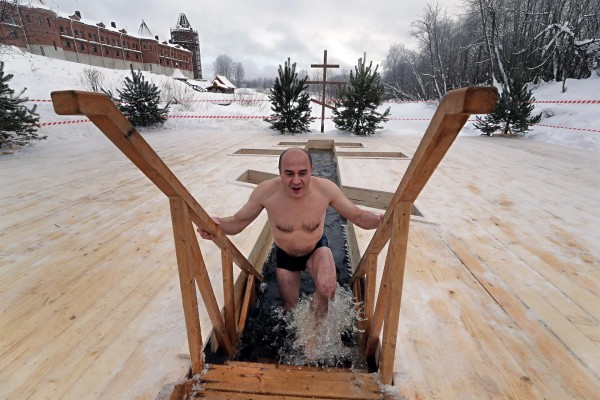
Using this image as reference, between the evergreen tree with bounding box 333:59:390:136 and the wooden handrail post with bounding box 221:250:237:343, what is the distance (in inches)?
401

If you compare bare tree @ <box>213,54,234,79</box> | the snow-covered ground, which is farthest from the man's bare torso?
bare tree @ <box>213,54,234,79</box>

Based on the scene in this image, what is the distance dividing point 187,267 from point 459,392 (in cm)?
150

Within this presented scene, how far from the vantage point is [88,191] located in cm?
458

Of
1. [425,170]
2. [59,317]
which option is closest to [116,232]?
[59,317]

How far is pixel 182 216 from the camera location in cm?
131

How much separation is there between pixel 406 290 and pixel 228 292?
1.35 m

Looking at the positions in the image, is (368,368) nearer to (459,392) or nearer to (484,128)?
(459,392)

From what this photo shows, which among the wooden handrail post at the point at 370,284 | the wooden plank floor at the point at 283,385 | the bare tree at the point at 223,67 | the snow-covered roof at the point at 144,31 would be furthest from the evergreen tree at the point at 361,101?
the bare tree at the point at 223,67

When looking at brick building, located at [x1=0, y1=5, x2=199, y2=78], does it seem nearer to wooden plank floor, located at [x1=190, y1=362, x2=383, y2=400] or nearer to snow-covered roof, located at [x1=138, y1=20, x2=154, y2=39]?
snow-covered roof, located at [x1=138, y1=20, x2=154, y2=39]

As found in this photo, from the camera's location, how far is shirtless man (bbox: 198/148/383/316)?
2.17 m

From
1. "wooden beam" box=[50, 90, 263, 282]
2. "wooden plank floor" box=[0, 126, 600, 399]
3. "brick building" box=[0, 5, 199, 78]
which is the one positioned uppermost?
"brick building" box=[0, 5, 199, 78]

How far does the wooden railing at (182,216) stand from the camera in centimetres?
84

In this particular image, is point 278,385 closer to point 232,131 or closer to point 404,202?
point 404,202

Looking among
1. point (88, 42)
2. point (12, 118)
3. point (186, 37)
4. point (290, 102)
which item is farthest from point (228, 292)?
point (186, 37)
